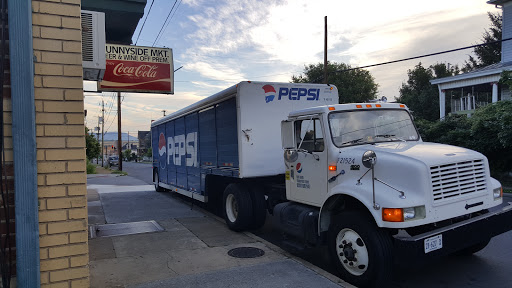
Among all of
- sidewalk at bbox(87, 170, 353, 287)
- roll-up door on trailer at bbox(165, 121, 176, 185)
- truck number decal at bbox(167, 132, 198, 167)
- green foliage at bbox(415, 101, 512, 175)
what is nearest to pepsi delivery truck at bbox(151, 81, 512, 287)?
sidewalk at bbox(87, 170, 353, 287)

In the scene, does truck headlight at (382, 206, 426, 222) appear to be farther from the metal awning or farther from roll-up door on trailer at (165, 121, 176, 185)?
roll-up door on trailer at (165, 121, 176, 185)

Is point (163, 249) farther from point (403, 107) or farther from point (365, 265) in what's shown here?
point (403, 107)

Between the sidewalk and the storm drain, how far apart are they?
9.7 inches

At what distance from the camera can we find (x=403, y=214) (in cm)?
409

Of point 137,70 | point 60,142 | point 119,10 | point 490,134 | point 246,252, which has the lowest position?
point 246,252

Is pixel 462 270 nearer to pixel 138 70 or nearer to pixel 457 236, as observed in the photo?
pixel 457 236

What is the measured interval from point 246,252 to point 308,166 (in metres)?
1.67

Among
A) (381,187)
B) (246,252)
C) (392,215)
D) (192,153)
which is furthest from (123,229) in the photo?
(392,215)

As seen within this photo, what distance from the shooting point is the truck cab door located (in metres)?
5.46

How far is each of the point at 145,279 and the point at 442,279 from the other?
3807 millimetres

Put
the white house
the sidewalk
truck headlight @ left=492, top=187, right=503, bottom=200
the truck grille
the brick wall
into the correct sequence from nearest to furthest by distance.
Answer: the brick wall → the truck grille → the sidewalk → truck headlight @ left=492, top=187, right=503, bottom=200 → the white house

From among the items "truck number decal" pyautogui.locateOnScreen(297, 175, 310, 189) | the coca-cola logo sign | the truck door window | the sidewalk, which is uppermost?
the coca-cola logo sign

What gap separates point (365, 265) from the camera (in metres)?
4.50

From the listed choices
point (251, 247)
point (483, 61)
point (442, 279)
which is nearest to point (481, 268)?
point (442, 279)
